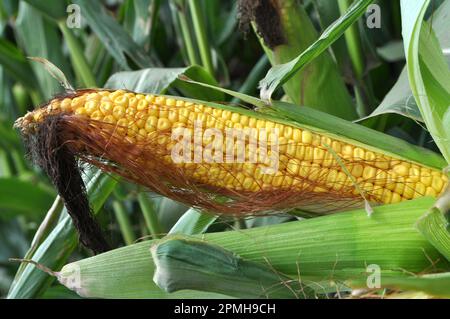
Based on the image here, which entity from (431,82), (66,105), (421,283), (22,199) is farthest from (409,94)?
(22,199)

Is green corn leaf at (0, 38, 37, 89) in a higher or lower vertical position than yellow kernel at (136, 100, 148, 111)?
higher

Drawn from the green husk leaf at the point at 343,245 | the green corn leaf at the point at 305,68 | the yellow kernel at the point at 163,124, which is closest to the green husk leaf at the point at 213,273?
the green husk leaf at the point at 343,245

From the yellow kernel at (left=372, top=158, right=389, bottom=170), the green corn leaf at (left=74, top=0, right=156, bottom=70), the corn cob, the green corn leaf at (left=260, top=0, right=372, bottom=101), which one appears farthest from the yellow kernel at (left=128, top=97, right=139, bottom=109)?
the green corn leaf at (left=74, top=0, right=156, bottom=70)

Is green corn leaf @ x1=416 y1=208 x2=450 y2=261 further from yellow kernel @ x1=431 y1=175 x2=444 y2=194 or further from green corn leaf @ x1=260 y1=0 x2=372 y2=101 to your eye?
green corn leaf @ x1=260 y1=0 x2=372 y2=101

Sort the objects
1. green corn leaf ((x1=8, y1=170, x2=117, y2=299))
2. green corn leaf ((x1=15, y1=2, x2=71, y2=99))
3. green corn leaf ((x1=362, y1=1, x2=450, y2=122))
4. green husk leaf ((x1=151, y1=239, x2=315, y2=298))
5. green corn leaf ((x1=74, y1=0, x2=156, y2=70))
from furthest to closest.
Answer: green corn leaf ((x1=15, y1=2, x2=71, y2=99)) → green corn leaf ((x1=74, y1=0, x2=156, y2=70)) → green corn leaf ((x1=8, y1=170, x2=117, y2=299)) → green corn leaf ((x1=362, y1=1, x2=450, y2=122)) → green husk leaf ((x1=151, y1=239, x2=315, y2=298))

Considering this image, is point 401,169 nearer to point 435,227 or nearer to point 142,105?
point 435,227
